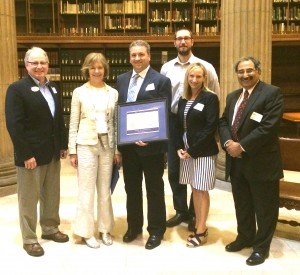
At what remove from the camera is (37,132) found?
355 centimetres

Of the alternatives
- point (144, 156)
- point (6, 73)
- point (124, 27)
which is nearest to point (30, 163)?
point (144, 156)

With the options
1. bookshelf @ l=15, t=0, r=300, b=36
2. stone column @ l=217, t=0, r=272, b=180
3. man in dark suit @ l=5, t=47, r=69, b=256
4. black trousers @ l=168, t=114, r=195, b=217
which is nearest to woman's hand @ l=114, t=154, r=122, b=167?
man in dark suit @ l=5, t=47, r=69, b=256

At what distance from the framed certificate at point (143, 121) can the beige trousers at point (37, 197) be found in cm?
76

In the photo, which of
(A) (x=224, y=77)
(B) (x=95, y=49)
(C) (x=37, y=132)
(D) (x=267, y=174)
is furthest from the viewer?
(B) (x=95, y=49)

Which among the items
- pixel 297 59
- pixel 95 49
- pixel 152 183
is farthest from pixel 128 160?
pixel 297 59

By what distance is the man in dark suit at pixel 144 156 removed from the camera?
11.7 ft

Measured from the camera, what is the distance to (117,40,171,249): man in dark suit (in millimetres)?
3568

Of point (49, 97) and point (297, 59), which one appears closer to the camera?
point (49, 97)

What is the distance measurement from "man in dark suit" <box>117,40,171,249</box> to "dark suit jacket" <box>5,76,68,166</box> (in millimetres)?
612

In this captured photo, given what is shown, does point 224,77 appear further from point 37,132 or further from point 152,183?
point 37,132

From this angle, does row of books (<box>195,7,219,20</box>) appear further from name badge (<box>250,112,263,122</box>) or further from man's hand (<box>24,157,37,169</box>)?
man's hand (<box>24,157,37,169</box>)

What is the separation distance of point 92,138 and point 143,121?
1.54ft

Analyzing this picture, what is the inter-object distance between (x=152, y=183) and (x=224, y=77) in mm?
2500

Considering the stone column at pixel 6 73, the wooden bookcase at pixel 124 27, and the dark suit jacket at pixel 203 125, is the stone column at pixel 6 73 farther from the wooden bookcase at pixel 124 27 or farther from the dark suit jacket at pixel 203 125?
the wooden bookcase at pixel 124 27
